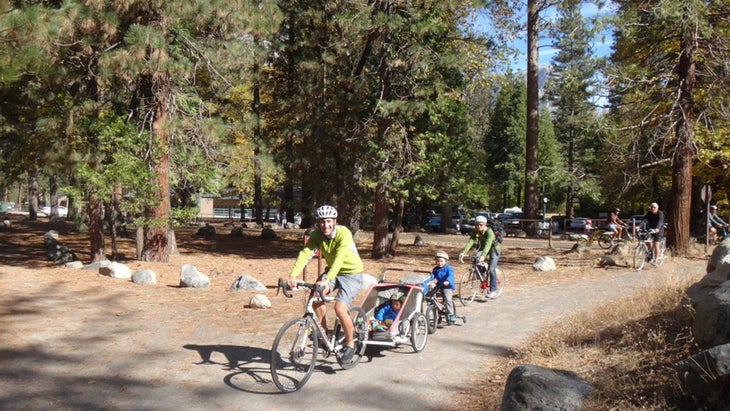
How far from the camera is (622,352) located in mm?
6965

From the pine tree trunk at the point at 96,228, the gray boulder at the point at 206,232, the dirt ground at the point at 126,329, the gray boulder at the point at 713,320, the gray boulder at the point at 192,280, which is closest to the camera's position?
the gray boulder at the point at 713,320

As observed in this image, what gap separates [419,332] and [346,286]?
1.81m

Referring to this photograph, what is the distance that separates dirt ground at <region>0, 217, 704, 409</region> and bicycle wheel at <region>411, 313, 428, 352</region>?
1.95 m

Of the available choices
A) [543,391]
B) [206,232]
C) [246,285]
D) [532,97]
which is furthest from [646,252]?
[206,232]

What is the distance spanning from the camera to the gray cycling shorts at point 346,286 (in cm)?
696

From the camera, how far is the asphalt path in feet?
20.3

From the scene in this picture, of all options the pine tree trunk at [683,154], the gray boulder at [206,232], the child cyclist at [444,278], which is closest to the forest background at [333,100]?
the pine tree trunk at [683,154]

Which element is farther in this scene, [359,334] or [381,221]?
[381,221]

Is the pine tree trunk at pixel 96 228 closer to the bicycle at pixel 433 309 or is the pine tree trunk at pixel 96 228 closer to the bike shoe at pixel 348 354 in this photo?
the bicycle at pixel 433 309

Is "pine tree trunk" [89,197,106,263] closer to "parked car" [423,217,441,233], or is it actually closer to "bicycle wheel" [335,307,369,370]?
"bicycle wheel" [335,307,369,370]

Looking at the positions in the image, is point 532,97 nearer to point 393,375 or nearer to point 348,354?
point 393,375

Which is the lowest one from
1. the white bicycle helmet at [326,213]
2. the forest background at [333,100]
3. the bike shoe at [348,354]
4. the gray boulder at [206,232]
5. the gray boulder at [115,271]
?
the bike shoe at [348,354]

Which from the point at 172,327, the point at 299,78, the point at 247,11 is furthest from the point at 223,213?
the point at 172,327

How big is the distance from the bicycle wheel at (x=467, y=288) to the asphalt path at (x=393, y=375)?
2.16 feet
